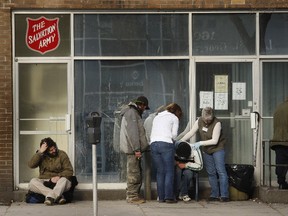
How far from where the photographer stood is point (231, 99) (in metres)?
14.4

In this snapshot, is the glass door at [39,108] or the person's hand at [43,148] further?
the glass door at [39,108]

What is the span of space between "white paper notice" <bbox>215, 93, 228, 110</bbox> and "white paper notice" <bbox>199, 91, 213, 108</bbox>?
11cm

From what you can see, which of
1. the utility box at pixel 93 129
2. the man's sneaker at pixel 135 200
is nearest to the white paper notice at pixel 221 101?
the man's sneaker at pixel 135 200

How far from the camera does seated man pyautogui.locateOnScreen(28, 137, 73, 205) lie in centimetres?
1330

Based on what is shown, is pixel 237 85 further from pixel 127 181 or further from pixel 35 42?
pixel 35 42

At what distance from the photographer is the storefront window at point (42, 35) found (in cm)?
1402

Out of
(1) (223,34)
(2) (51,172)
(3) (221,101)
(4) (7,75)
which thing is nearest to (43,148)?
(2) (51,172)

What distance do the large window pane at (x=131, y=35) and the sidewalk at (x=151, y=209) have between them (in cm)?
271

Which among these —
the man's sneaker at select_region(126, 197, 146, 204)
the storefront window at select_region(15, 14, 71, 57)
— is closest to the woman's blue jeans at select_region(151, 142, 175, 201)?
the man's sneaker at select_region(126, 197, 146, 204)

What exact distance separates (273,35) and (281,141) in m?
1.99

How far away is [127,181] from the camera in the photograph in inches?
540

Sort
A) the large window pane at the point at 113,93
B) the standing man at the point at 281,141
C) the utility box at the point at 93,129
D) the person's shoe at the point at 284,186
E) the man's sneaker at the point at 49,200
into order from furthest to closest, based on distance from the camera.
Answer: the large window pane at the point at 113,93 → the person's shoe at the point at 284,186 → the standing man at the point at 281,141 → the man's sneaker at the point at 49,200 → the utility box at the point at 93,129

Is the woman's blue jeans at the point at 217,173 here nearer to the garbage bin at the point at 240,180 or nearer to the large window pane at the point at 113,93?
the garbage bin at the point at 240,180

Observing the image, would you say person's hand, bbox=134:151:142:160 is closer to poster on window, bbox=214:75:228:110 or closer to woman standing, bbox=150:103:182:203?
woman standing, bbox=150:103:182:203
